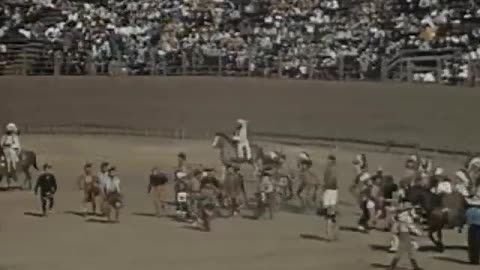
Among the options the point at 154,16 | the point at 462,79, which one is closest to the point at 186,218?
the point at 462,79

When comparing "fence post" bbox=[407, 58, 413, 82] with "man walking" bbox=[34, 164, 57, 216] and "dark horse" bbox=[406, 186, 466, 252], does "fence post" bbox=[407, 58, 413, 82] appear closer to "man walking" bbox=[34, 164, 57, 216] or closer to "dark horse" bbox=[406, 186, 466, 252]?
"man walking" bbox=[34, 164, 57, 216]

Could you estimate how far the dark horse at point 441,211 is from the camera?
72.3 feet

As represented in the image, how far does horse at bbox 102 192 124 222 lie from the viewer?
24797mm

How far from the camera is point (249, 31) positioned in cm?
4184

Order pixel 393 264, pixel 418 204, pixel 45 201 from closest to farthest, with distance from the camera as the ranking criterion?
pixel 393 264 → pixel 418 204 → pixel 45 201

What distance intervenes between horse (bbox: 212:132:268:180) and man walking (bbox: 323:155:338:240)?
12.5 feet

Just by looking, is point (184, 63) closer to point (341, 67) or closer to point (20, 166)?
point (341, 67)

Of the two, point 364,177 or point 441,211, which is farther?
point 364,177

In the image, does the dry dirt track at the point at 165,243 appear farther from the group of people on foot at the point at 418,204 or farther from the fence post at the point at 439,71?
the fence post at the point at 439,71

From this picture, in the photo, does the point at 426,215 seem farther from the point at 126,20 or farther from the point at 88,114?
the point at 126,20

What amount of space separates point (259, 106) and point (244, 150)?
10.0 meters

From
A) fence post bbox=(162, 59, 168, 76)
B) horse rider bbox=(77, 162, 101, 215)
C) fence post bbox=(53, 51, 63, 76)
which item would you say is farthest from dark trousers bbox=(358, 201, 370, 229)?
fence post bbox=(53, 51, 63, 76)

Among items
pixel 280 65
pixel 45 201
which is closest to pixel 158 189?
pixel 45 201

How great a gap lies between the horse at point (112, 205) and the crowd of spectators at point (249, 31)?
46.3 ft
